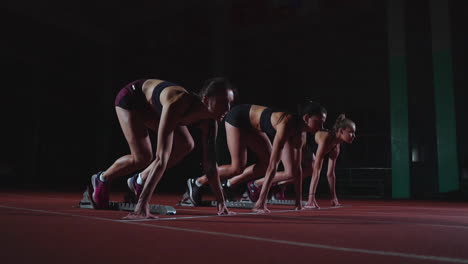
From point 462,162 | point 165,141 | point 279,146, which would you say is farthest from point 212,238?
point 462,162

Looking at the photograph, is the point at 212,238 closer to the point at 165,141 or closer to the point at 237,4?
the point at 165,141

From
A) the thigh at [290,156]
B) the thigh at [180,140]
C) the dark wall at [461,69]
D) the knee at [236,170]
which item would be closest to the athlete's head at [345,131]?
the thigh at [290,156]

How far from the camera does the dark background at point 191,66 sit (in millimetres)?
10727

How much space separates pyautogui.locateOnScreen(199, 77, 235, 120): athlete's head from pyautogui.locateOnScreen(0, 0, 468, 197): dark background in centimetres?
728

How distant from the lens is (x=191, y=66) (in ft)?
39.2

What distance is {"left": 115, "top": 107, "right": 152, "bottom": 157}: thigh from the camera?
3492 millimetres

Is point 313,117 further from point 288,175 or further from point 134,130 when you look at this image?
point 134,130

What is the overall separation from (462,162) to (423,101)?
1978mm

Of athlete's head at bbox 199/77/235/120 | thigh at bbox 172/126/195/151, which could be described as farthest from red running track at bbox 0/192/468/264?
thigh at bbox 172/126/195/151

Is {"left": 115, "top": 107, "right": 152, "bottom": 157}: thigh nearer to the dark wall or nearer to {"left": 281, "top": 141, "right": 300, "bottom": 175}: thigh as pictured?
{"left": 281, "top": 141, "right": 300, "bottom": 175}: thigh

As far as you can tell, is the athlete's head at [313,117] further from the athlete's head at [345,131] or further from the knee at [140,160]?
the knee at [140,160]

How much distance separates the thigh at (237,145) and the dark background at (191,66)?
5.74m

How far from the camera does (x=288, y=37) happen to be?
451 inches

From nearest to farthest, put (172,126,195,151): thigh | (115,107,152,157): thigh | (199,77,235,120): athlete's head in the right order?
(199,77,235,120): athlete's head < (115,107,152,157): thigh < (172,126,195,151): thigh
